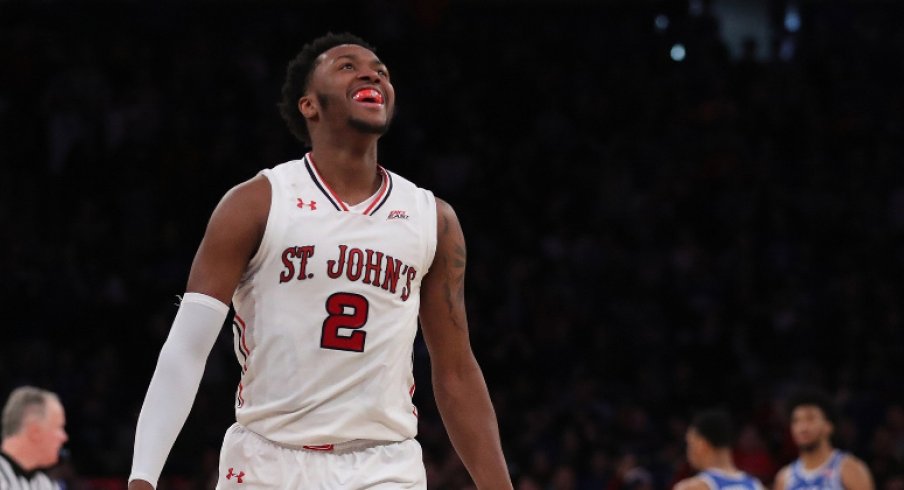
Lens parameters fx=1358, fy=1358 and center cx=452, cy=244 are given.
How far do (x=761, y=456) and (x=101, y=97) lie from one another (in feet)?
20.6

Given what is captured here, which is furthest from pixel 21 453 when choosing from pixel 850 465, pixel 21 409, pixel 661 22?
pixel 661 22

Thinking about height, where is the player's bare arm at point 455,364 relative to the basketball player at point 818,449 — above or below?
below

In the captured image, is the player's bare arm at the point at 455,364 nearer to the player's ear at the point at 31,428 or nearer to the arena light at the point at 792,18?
the player's ear at the point at 31,428

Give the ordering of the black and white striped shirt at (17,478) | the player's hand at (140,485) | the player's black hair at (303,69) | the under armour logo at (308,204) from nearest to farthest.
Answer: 1. the player's hand at (140,485)
2. the under armour logo at (308,204)
3. the player's black hair at (303,69)
4. the black and white striped shirt at (17,478)

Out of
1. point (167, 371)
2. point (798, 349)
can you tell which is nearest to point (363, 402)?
point (167, 371)

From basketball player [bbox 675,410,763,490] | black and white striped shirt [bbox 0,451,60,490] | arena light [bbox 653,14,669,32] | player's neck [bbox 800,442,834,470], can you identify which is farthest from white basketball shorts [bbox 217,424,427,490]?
arena light [bbox 653,14,669,32]

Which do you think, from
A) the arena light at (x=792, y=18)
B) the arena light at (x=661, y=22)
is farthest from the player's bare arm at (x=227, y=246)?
the arena light at (x=792, y=18)

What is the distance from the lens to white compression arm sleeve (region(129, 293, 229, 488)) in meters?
3.19

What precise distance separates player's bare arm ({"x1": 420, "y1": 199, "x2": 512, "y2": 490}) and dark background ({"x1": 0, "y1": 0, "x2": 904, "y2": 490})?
5516 millimetres

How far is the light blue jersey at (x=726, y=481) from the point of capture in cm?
723

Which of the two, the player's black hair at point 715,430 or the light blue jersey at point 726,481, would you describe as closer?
the light blue jersey at point 726,481

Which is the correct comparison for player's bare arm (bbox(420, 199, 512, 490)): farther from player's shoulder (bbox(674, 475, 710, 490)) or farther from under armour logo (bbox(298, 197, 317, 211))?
player's shoulder (bbox(674, 475, 710, 490))

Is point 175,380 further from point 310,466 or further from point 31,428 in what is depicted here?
point 31,428

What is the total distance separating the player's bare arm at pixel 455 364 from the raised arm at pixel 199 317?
1.74 ft
